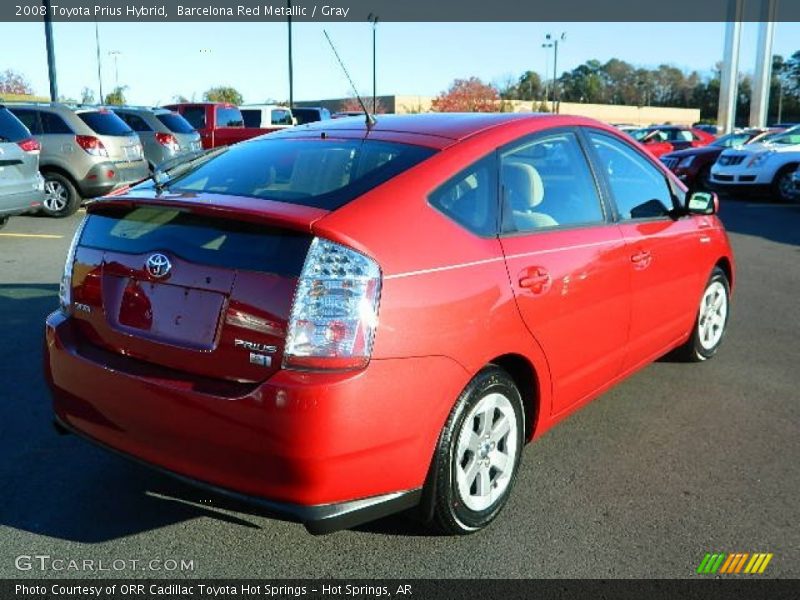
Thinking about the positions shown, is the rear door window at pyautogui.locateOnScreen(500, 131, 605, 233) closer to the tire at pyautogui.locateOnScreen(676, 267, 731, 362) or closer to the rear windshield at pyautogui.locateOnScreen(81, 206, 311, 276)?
the rear windshield at pyautogui.locateOnScreen(81, 206, 311, 276)

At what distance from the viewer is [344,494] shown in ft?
8.55

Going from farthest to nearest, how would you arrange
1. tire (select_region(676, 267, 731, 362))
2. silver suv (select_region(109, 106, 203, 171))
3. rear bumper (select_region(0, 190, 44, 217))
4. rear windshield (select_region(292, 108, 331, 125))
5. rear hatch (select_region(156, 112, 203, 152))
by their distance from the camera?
rear windshield (select_region(292, 108, 331, 125))
rear hatch (select_region(156, 112, 203, 152))
silver suv (select_region(109, 106, 203, 171))
rear bumper (select_region(0, 190, 44, 217))
tire (select_region(676, 267, 731, 362))

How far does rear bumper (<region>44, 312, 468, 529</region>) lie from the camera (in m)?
2.51

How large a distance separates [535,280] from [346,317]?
103 cm

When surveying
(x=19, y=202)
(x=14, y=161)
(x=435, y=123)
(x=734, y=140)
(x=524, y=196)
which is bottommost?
(x=19, y=202)

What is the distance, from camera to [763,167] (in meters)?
16.6

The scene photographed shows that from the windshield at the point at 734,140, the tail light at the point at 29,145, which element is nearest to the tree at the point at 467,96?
the windshield at the point at 734,140

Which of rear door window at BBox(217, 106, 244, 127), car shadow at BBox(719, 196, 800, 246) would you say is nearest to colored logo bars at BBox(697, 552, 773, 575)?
car shadow at BBox(719, 196, 800, 246)

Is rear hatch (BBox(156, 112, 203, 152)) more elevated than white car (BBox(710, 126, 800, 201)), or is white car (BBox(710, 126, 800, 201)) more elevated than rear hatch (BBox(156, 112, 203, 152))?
rear hatch (BBox(156, 112, 203, 152))

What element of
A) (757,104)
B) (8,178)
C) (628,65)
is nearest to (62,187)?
(8,178)

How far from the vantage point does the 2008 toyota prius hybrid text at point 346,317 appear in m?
2.55

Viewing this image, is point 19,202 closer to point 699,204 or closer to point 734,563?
point 699,204

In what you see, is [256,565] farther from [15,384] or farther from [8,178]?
[8,178]

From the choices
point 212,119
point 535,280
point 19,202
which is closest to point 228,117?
point 212,119
